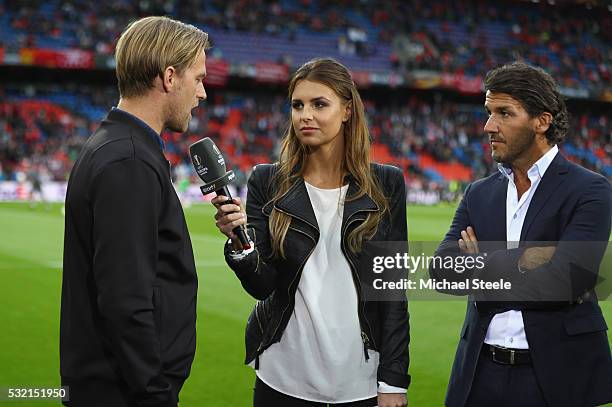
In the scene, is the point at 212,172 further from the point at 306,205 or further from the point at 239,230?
the point at 306,205

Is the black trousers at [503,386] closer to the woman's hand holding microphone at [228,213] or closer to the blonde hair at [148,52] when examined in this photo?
the woman's hand holding microphone at [228,213]

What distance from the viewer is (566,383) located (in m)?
2.88

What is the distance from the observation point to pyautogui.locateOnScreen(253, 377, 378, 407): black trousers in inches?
119

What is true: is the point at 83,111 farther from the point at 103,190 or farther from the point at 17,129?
the point at 103,190

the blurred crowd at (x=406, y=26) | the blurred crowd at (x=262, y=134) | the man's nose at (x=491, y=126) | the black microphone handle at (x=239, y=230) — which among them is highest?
the blurred crowd at (x=406, y=26)

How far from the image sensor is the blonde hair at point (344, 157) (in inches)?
121

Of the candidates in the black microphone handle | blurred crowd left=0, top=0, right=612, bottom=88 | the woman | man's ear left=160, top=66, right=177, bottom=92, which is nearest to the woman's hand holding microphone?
the black microphone handle

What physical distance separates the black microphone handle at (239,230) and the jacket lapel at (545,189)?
1.12m

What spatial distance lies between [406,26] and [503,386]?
151 ft

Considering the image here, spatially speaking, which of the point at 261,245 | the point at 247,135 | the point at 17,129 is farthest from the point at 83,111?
the point at 261,245

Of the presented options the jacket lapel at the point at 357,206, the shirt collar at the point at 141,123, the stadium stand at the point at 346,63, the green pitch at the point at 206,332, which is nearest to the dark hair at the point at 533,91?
the jacket lapel at the point at 357,206

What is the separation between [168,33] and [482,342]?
66.9 inches

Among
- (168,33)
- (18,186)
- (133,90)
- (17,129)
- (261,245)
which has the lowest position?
(261,245)

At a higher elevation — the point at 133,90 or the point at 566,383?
the point at 133,90
